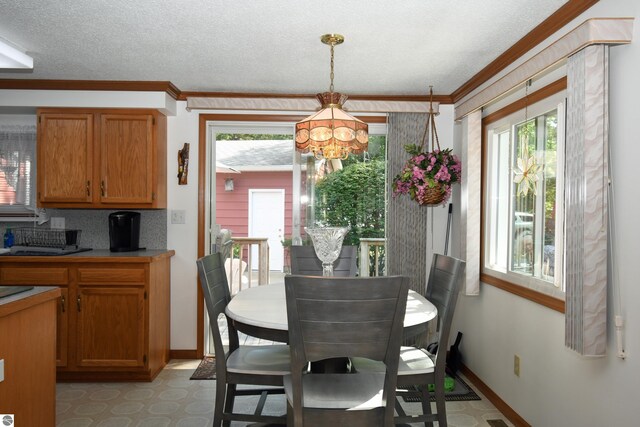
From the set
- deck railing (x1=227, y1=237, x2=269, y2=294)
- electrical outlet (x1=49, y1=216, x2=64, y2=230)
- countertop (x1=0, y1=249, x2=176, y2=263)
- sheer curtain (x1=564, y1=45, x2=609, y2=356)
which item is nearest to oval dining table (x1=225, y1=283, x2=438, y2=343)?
sheer curtain (x1=564, y1=45, x2=609, y2=356)

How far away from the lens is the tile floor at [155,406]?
9.90 feet

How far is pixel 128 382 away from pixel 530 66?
11.7ft

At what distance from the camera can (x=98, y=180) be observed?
391 centimetres

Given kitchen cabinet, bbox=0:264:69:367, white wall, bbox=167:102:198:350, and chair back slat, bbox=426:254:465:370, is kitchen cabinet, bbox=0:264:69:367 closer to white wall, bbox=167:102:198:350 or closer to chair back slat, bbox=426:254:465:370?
white wall, bbox=167:102:198:350

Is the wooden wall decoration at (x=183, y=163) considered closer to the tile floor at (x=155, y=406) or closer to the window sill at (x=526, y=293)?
the tile floor at (x=155, y=406)

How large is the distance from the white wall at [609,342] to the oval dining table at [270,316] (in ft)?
2.45

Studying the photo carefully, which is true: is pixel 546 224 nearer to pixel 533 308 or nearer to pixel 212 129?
pixel 533 308

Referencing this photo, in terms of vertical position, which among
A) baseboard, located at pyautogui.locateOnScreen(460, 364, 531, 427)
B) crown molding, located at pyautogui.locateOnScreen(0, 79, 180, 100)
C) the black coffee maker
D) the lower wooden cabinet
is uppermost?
crown molding, located at pyautogui.locateOnScreen(0, 79, 180, 100)

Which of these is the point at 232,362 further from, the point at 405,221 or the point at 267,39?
the point at 405,221

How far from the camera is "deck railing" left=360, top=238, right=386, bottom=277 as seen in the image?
14.7 feet

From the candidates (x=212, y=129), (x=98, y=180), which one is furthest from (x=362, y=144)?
(x=98, y=180)

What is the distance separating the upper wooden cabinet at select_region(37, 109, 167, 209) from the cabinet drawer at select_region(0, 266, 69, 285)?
60cm

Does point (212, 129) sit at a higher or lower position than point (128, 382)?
higher

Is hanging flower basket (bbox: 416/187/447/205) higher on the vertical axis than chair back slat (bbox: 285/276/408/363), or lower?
higher
